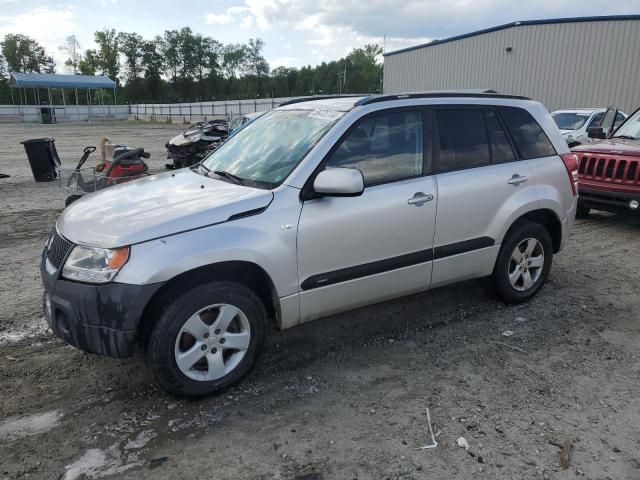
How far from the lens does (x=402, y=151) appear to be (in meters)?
3.94

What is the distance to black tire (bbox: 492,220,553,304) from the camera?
4.57m

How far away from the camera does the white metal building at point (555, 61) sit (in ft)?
69.2

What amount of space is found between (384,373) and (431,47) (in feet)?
97.6

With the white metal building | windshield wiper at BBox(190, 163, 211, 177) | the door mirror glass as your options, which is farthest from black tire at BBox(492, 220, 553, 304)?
the white metal building

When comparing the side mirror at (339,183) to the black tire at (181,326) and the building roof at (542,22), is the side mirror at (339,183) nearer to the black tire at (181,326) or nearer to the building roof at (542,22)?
the black tire at (181,326)

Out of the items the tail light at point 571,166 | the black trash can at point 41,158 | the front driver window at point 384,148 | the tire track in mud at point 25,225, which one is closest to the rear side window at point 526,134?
the tail light at point 571,166

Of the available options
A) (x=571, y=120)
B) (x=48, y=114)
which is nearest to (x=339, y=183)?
(x=571, y=120)

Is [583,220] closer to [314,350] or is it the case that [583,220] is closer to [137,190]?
[314,350]

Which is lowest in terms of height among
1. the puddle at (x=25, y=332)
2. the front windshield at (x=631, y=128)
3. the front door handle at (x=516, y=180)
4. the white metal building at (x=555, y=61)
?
the puddle at (x=25, y=332)

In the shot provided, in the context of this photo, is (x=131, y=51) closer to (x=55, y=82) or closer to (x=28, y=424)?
(x=55, y=82)

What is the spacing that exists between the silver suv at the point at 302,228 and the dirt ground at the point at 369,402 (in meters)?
0.35

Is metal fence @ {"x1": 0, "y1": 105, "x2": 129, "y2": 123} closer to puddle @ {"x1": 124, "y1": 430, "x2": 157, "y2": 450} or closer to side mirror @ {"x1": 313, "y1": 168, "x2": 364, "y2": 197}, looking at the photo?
side mirror @ {"x1": 313, "y1": 168, "x2": 364, "y2": 197}

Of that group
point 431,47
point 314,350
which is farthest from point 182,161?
point 431,47

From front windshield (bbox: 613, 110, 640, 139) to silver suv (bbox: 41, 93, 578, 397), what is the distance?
4350 millimetres
